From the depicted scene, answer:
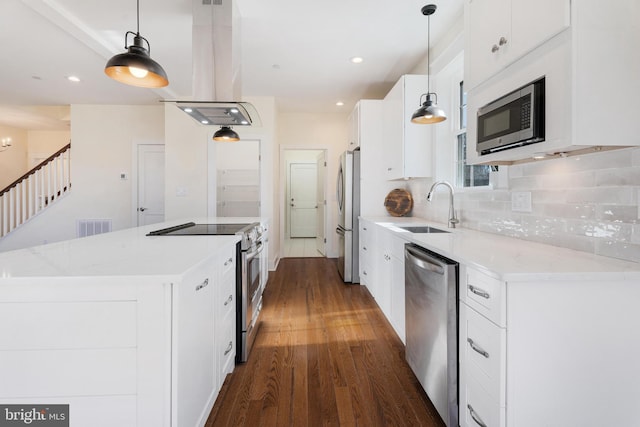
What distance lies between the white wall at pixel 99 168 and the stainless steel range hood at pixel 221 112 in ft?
10.9

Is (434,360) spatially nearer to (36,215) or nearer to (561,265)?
(561,265)

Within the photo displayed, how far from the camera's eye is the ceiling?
2.60m

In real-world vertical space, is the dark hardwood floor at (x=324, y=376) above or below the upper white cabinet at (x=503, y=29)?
below

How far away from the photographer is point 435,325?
5.02 ft

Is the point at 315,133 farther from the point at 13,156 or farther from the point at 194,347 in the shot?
the point at 13,156

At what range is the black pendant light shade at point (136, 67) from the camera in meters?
1.62

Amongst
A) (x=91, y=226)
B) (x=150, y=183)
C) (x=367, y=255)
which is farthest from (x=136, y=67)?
(x=91, y=226)

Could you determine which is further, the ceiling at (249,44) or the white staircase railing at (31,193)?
the white staircase railing at (31,193)

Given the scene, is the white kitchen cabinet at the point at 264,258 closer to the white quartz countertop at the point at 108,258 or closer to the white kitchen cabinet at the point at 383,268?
the white kitchen cabinet at the point at 383,268

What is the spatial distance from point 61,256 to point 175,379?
29.6 inches

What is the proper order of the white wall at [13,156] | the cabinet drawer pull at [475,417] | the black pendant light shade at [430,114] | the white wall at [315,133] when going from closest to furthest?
1. the cabinet drawer pull at [475,417]
2. the black pendant light shade at [430,114]
3. the white wall at [315,133]
4. the white wall at [13,156]

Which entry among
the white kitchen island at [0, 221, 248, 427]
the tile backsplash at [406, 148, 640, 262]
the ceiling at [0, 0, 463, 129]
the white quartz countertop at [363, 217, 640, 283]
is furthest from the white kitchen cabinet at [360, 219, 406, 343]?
the ceiling at [0, 0, 463, 129]

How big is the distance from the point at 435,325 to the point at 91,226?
5.95 metres

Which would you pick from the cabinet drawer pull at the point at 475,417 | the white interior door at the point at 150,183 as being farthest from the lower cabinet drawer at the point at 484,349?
the white interior door at the point at 150,183
